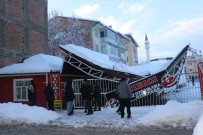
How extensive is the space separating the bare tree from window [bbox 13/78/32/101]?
22172 millimetres

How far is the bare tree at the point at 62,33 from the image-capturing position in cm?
4317

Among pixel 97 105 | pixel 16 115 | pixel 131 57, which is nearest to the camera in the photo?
pixel 16 115

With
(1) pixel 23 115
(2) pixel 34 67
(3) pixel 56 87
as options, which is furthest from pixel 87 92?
(2) pixel 34 67

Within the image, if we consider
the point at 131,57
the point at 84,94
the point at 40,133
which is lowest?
the point at 40,133

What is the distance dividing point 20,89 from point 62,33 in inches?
942

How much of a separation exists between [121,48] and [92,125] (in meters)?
61.0

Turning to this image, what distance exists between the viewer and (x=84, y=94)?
1546cm

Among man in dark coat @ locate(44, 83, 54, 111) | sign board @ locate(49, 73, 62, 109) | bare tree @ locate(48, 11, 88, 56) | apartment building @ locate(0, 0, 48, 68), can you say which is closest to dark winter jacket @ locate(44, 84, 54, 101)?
man in dark coat @ locate(44, 83, 54, 111)

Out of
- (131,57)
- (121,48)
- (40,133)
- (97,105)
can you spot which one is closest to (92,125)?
(40,133)

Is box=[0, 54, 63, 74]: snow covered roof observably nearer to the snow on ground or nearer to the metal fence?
the metal fence

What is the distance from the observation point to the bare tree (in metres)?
43.2

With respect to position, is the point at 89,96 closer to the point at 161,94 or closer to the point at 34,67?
the point at 161,94

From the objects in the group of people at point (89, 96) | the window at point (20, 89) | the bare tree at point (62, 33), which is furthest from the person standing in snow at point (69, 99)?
the bare tree at point (62, 33)

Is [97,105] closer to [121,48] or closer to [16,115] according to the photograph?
[16,115]
